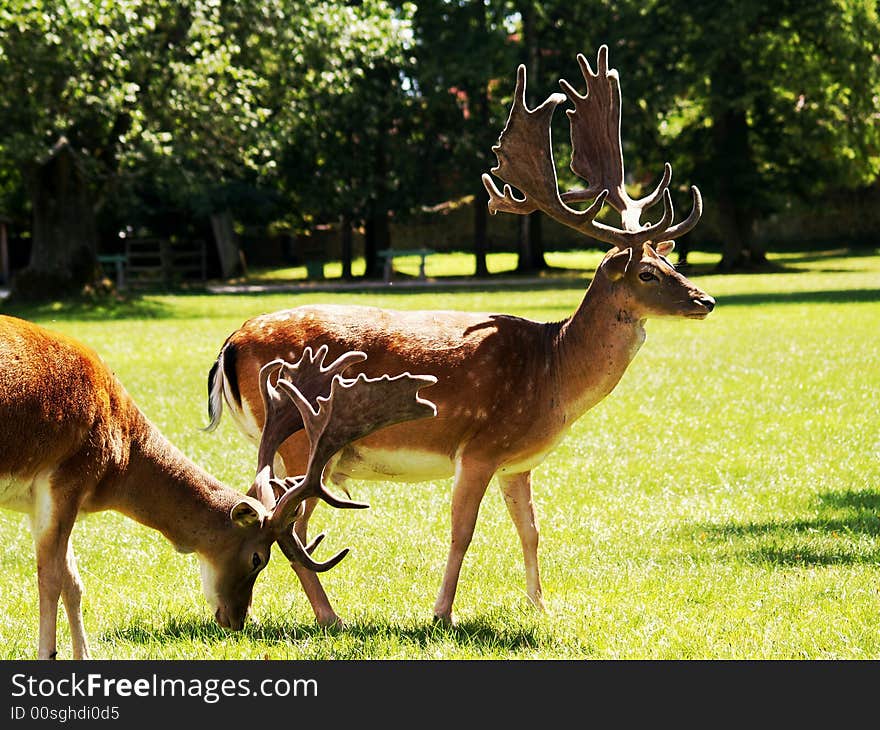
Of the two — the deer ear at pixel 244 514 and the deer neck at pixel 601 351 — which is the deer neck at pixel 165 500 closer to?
the deer ear at pixel 244 514

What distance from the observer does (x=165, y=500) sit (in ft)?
18.6

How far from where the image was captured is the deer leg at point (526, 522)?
264 inches

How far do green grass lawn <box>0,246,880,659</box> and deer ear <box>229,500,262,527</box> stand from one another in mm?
631

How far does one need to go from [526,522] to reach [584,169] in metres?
1.98

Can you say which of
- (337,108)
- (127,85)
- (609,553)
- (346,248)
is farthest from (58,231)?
(609,553)

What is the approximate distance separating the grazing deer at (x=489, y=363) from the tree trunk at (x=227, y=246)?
116 ft

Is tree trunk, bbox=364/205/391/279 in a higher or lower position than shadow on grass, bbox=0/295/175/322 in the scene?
higher

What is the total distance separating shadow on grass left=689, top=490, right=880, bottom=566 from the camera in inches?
302

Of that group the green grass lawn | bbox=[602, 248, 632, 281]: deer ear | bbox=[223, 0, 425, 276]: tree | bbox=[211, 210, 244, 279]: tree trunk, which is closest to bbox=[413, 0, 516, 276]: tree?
bbox=[223, 0, 425, 276]: tree

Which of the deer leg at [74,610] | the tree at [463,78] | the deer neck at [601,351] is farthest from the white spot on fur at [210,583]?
the tree at [463,78]

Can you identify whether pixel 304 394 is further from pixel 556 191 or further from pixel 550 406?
pixel 556 191

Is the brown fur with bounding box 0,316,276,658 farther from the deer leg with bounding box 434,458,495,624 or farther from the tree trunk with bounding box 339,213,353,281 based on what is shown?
the tree trunk with bounding box 339,213,353,281

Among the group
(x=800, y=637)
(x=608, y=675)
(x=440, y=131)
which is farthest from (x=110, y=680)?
(x=440, y=131)

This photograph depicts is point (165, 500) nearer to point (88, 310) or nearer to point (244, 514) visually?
point (244, 514)
